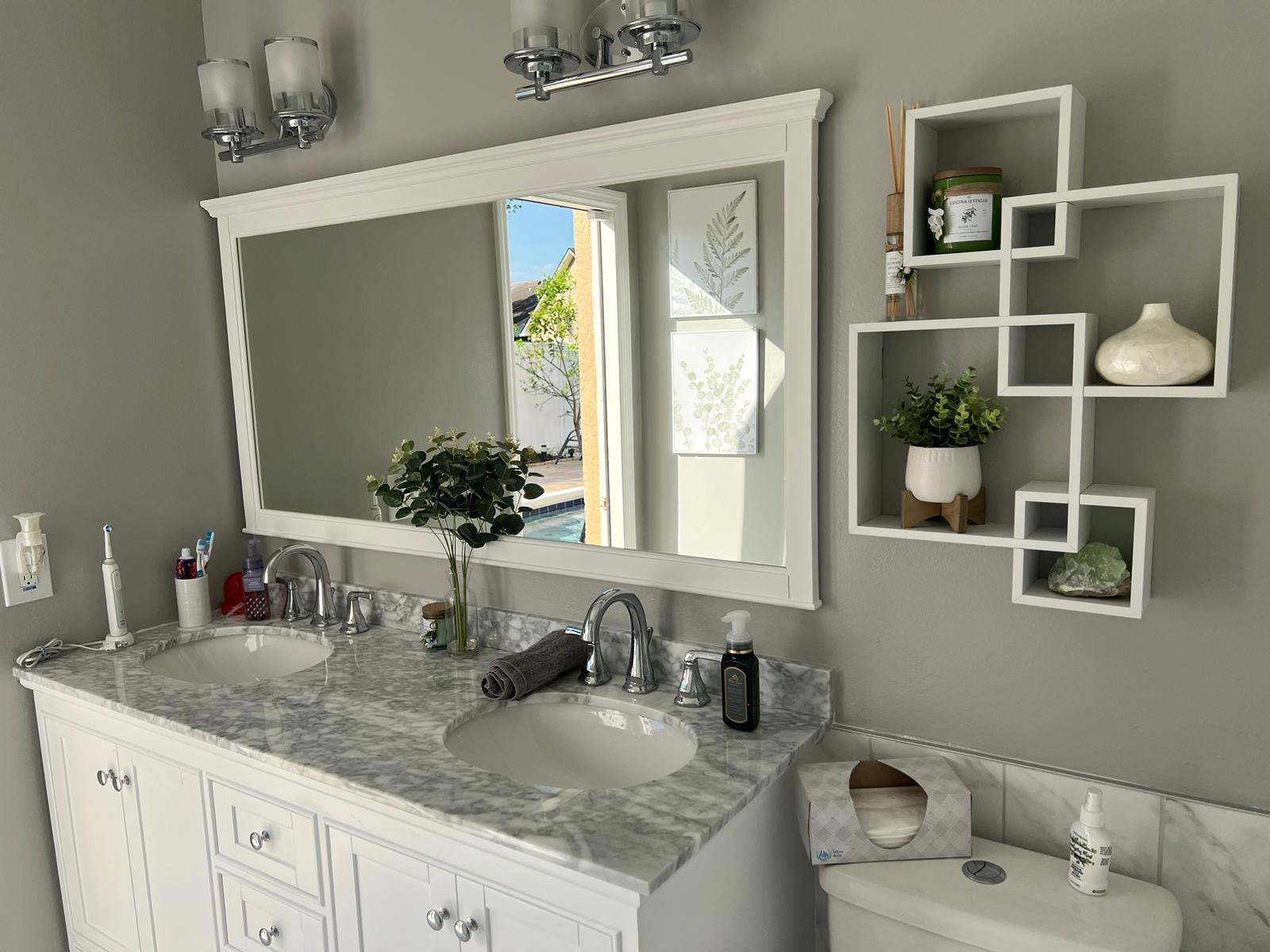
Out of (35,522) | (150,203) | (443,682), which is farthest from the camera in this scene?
(150,203)

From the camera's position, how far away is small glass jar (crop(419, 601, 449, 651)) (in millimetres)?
1967

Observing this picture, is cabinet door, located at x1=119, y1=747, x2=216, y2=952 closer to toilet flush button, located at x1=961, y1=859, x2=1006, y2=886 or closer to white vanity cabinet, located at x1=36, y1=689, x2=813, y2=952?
white vanity cabinet, located at x1=36, y1=689, x2=813, y2=952

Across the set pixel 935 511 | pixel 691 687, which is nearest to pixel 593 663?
pixel 691 687

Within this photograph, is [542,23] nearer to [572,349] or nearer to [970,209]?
[572,349]

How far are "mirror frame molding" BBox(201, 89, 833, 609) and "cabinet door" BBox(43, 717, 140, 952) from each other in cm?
67

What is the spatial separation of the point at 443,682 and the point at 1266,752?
52.9 inches

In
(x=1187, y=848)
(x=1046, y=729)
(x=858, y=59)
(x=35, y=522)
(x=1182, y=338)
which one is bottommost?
(x=1187, y=848)

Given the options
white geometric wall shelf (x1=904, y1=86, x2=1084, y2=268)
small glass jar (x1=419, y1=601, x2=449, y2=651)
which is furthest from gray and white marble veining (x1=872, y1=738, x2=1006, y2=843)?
small glass jar (x1=419, y1=601, x2=449, y2=651)

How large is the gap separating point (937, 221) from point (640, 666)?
0.90m

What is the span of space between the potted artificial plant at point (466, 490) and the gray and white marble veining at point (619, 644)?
0.09 m

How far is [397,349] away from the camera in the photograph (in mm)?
2021

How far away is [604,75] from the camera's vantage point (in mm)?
1603

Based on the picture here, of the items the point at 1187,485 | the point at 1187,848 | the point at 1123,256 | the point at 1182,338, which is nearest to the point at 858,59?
the point at 1123,256

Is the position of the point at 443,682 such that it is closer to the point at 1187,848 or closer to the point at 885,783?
the point at 885,783
